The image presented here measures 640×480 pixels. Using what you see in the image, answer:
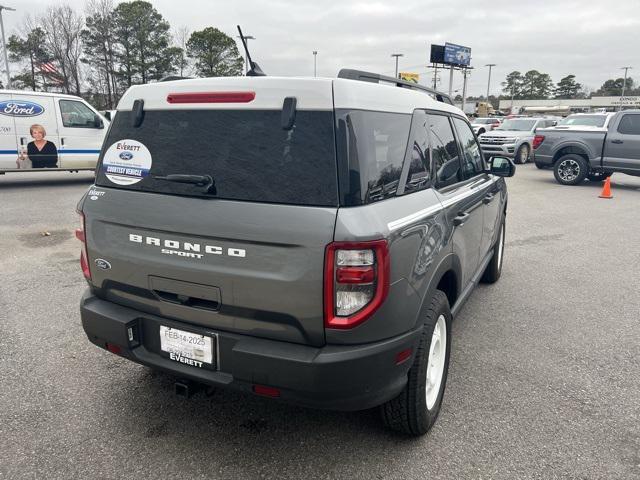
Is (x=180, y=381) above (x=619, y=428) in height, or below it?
above

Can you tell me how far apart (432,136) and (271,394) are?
1.82 m

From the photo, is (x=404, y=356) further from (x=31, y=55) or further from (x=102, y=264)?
(x=31, y=55)

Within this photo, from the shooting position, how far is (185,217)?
2254 mm

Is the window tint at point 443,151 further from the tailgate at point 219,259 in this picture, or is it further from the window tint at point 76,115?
the window tint at point 76,115

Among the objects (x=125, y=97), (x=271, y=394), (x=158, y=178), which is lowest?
(x=271, y=394)

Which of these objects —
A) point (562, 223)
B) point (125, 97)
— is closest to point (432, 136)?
point (125, 97)

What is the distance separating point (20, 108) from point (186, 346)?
1049 centimetres

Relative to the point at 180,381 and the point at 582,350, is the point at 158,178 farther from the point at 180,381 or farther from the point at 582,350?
the point at 582,350

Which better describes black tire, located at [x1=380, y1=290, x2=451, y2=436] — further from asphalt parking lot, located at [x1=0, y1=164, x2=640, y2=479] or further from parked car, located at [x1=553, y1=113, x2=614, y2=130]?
parked car, located at [x1=553, y1=113, x2=614, y2=130]

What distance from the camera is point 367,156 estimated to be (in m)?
2.17

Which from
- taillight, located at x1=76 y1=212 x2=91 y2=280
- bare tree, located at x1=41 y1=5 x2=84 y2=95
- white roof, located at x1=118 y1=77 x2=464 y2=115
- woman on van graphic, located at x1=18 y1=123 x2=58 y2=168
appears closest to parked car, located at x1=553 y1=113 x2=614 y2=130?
white roof, located at x1=118 y1=77 x2=464 y2=115

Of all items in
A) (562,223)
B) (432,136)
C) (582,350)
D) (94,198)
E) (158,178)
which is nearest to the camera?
(158,178)

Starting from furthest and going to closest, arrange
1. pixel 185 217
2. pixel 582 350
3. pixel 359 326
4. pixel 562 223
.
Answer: pixel 562 223
pixel 582 350
pixel 185 217
pixel 359 326

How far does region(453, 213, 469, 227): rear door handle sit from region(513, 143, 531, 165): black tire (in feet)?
55.1
